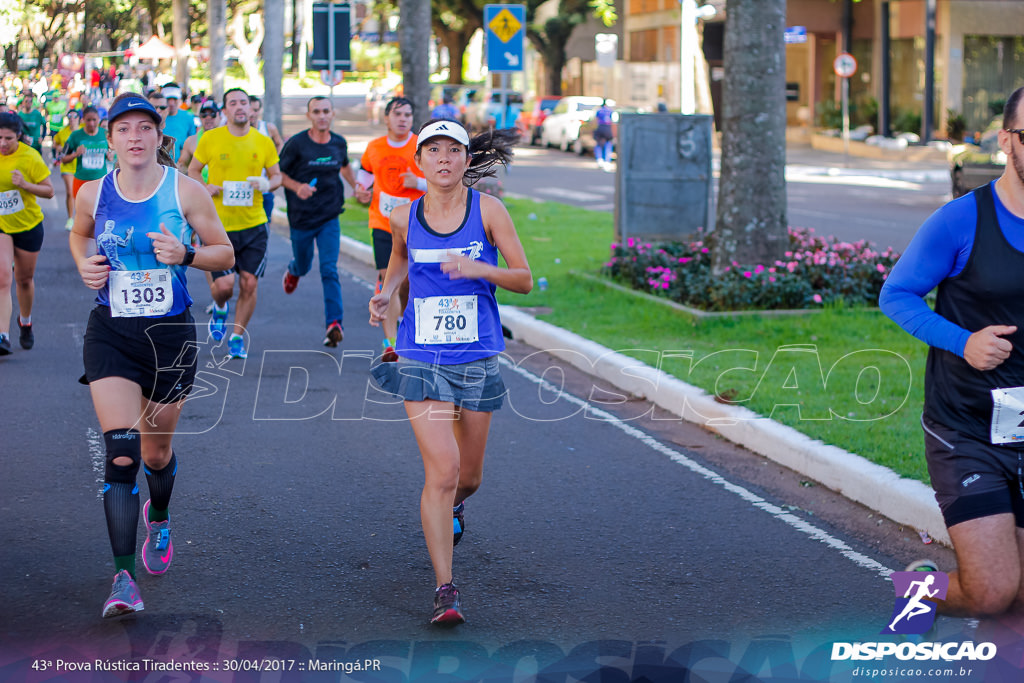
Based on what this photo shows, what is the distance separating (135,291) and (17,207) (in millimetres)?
5633

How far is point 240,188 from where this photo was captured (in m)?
10.7

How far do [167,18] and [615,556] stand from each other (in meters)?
86.6

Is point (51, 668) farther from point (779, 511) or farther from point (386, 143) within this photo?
point (386, 143)

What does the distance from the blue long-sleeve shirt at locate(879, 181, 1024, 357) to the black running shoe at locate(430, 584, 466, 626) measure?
192 centimetres

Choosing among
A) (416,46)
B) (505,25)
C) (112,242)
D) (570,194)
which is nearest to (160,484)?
(112,242)

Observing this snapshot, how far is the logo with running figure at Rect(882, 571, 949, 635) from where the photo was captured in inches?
168

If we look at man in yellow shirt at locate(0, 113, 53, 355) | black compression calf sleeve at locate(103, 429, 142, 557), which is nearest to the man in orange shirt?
man in yellow shirt at locate(0, 113, 53, 355)

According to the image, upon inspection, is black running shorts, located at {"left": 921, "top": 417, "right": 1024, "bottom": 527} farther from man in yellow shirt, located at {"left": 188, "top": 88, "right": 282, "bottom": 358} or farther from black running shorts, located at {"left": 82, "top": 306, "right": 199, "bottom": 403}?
man in yellow shirt, located at {"left": 188, "top": 88, "right": 282, "bottom": 358}

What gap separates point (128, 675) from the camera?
14.7ft

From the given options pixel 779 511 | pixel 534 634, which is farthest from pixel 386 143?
pixel 534 634

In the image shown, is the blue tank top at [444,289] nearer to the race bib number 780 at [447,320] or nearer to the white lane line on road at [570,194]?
the race bib number 780 at [447,320]

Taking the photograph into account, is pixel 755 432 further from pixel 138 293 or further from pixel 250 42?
pixel 250 42

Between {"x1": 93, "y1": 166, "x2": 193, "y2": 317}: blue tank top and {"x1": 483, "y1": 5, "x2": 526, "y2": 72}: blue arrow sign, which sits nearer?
{"x1": 93, "y1": 166, "x2": 193, "y2": 317}: blue tank top

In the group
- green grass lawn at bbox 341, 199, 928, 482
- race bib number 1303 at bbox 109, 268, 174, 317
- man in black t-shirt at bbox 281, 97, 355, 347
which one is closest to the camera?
race bib number 1303 at bbox 109, 268, 174, 317
